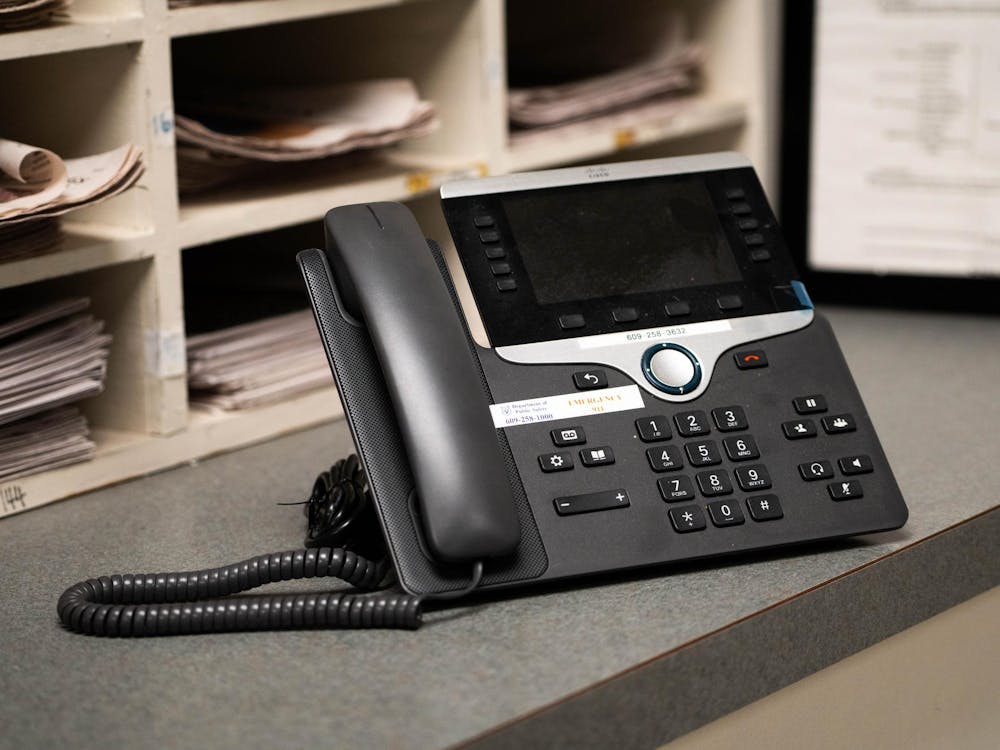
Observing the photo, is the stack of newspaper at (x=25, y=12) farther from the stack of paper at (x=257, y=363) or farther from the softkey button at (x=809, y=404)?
the softkey button at (x=809, y=404)

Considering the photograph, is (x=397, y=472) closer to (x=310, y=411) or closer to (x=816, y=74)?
(x=310, y=411)

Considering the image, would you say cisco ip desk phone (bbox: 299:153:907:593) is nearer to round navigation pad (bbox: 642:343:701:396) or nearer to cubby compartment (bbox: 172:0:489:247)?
round navigation pad (bbox: 642:343:701:396)

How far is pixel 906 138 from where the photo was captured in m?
1.50

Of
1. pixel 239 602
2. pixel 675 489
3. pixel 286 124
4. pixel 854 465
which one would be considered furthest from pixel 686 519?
pixel 286 124

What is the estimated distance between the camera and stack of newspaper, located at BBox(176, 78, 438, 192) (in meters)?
1.17

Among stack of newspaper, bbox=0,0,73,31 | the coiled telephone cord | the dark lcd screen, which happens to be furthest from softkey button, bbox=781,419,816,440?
stack of newspaper, bbox=0,0,73,31

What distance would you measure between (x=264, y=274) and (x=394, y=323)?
63 cm

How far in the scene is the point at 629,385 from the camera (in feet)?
2.92

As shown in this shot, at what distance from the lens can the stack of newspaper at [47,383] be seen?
103 cm

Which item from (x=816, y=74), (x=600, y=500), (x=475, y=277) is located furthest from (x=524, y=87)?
(x=600, y=500)

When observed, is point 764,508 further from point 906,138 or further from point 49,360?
point 906,138

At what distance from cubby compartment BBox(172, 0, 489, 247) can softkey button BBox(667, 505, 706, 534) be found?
0.48m

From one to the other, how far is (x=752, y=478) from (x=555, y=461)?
125mm

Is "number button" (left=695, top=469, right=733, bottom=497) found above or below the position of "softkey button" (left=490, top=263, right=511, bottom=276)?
below
